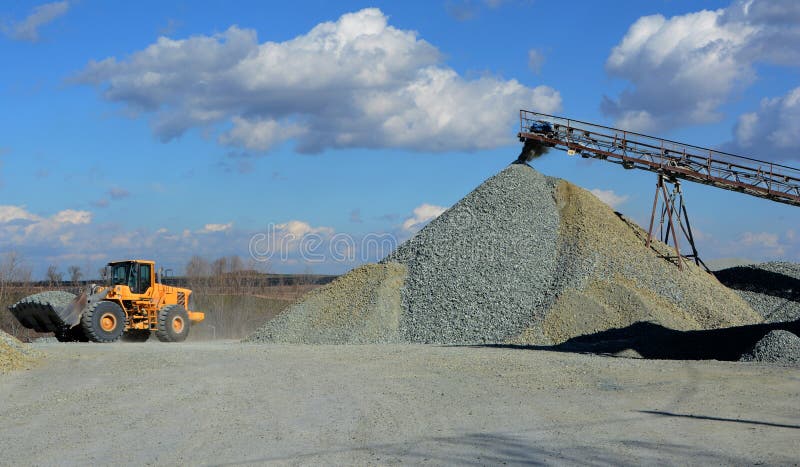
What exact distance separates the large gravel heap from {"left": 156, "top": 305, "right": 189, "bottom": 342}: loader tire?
8.63 ft

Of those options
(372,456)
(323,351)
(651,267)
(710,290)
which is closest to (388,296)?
(323,351)

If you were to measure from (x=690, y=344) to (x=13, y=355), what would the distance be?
52.4 ft

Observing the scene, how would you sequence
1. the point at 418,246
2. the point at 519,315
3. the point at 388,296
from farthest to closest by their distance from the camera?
the point at 418,246 < the point at 388,296 < the point at 519,315

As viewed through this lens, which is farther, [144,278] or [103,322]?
[144,278]

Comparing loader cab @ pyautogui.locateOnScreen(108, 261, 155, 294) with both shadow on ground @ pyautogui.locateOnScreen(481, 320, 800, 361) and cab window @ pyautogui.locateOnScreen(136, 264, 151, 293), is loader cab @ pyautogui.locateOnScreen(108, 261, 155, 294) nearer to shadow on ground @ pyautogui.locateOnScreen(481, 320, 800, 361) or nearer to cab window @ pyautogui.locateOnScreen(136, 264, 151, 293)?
cab window @ pyautogui.locateOnScreen(136, 264, 151, 293)

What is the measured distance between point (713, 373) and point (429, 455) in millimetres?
8881

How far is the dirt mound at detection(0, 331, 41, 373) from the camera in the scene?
57.8 feet

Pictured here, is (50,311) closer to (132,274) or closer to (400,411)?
(132,274)

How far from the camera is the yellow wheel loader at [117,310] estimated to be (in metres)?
24.8

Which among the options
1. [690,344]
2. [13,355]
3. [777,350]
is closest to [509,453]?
[777,350]

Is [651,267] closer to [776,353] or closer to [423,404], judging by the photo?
[776,353]

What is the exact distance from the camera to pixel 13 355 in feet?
60.0

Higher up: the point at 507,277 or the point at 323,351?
the point at 507,277

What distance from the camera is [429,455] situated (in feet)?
30.3
